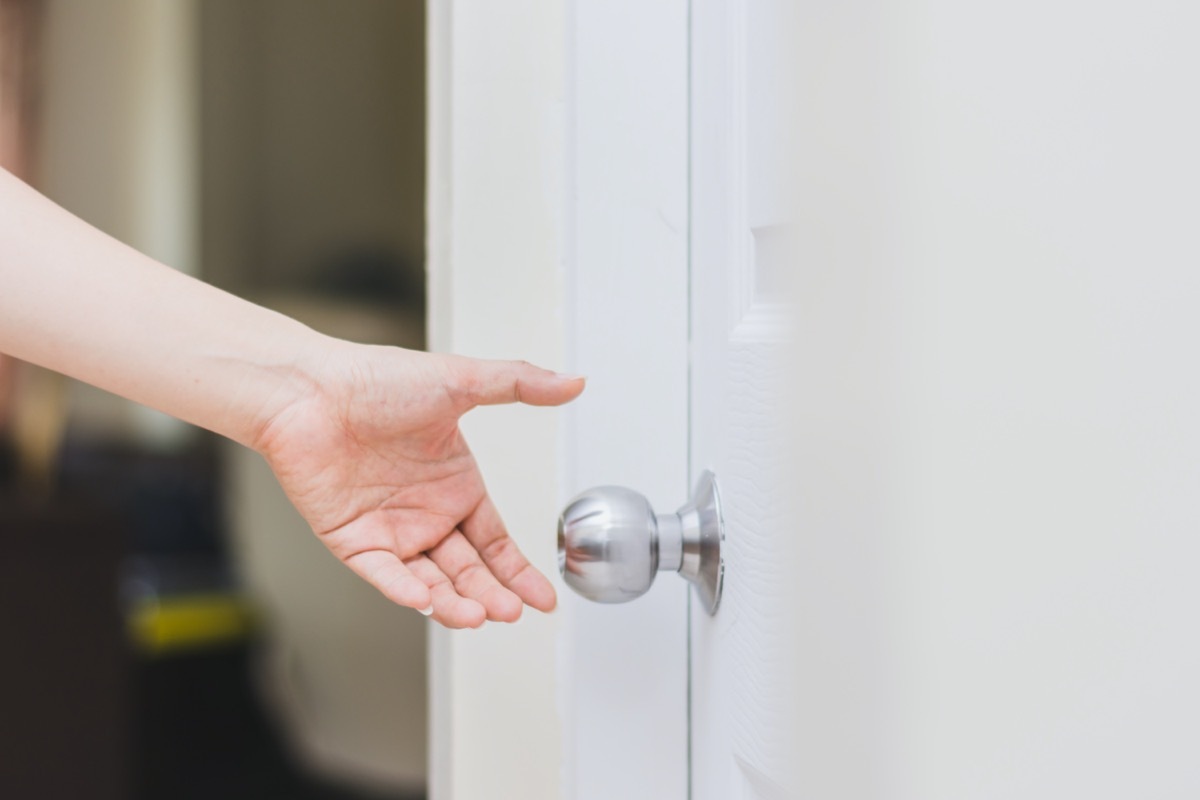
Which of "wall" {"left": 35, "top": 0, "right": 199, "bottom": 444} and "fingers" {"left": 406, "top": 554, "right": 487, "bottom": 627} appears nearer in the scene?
"fingers" {"left": 406, "top": 554, "right": 487, "bottom": 627}

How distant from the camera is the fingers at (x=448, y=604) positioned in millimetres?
617

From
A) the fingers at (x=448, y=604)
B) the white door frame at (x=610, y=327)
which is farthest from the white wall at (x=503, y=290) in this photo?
the fingers at (x=448, y=604)

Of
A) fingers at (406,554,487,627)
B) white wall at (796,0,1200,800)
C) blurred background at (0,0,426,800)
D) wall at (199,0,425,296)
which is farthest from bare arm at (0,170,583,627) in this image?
wall at (199,0,425,296)

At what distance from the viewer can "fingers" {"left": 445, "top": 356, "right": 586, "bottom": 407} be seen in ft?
1.99

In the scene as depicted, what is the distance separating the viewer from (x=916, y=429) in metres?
0.38

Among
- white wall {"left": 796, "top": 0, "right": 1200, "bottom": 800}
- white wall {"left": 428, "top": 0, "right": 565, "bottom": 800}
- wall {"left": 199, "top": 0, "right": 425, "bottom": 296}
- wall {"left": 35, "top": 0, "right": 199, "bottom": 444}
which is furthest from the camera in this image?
wall {"left": 35, "top": 0, "right": 199, "bottom": 444}

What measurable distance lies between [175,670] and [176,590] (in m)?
0.42

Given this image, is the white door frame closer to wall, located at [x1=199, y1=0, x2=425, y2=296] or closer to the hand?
the hand

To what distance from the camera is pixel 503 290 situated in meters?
0.78

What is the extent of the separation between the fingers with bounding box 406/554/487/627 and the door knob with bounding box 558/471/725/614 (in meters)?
0.05

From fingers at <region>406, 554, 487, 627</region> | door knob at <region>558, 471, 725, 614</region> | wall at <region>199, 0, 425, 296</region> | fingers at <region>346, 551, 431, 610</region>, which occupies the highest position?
wall at <region>199, 0, 425, 296</region>

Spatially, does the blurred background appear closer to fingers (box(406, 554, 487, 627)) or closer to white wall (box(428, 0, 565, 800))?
white wall (box(428, 0, 565, 800))

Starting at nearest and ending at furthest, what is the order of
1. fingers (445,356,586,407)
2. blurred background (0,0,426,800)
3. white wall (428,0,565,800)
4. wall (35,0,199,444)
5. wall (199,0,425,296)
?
fingers (445,356,586,407) → white wall (428,0,565,800) → blurred background (0,0,426,800) → wall (199,0,425,296) → wall (35,0,199,444)

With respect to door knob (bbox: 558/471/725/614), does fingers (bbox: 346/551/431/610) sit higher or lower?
lower
